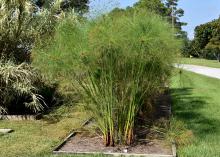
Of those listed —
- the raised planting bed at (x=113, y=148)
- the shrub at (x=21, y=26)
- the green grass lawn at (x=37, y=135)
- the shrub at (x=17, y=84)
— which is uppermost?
the shrub at (x=21, y=26)

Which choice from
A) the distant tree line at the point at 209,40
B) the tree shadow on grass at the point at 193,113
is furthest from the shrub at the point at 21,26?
the distant tree line at the point at 209,40

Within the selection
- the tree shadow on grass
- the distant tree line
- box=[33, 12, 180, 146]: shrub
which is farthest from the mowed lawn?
the distant tree line

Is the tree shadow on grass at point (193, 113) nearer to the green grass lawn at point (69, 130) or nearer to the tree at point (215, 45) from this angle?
the green grass lawn at point (69, 130)

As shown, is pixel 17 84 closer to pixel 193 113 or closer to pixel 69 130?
pixel 69 130

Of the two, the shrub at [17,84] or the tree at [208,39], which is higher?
the tree at [208,39]

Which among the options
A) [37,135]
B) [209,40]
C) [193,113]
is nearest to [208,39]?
[209,40]

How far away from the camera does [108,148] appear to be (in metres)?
7.71

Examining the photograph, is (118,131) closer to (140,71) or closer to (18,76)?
(140,71)

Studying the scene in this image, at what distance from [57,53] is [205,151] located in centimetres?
294

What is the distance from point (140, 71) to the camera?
7.54 m

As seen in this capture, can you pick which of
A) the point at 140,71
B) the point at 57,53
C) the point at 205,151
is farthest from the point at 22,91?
the point at 205,151

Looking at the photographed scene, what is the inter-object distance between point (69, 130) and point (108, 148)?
6.08 ft

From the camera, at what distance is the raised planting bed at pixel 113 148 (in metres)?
7.39

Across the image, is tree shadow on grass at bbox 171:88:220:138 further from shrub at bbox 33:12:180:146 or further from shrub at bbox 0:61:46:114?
shrub at bbox 0:61:46:114
